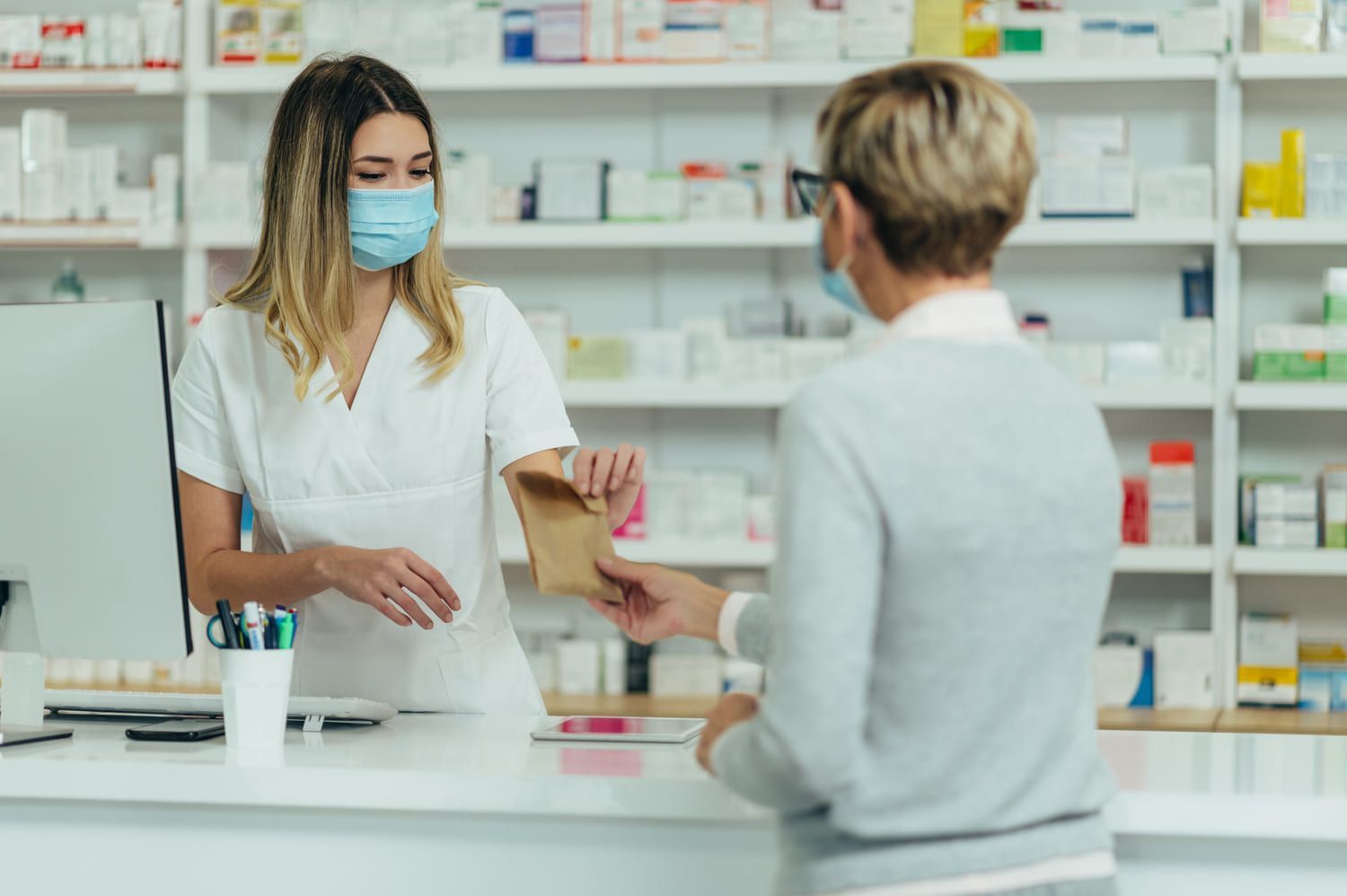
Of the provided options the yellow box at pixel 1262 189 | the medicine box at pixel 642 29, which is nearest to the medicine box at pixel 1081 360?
the yellow box at pixel 1262 189

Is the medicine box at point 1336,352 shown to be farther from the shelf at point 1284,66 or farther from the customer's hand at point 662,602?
the customer's hand at point 662,602

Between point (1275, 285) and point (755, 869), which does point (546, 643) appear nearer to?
point (1275, 285)

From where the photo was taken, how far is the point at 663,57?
3812mm

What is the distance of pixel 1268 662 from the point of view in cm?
370

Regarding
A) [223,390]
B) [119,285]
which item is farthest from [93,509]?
[119,285]

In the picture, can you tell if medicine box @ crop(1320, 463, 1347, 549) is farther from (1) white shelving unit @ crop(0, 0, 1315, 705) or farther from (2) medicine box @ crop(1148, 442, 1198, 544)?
(2) medicine box @ crop(1148, 442, 1198, 544)

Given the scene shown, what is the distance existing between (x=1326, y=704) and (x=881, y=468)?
126 inches

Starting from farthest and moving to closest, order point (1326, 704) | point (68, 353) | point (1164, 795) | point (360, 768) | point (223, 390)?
point (1326, 704) < point (223, 390) < point (68, 353) < point (360, 768) < point (1164, 795)

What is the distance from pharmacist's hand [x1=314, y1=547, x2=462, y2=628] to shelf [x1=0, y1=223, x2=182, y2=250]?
8.36 ft

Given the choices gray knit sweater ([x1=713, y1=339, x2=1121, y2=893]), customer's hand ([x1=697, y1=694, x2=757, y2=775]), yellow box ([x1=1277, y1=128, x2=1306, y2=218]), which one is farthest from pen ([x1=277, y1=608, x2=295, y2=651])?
yellow box ([x1=1277, y1=128, x2=1306, y2=218])

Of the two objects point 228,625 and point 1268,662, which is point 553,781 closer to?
point 228,625

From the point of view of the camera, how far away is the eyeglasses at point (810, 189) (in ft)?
3.54

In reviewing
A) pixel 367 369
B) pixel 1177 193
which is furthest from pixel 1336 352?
pixel 367 369

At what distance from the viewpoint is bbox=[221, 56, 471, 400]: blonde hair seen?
5.98 ft
